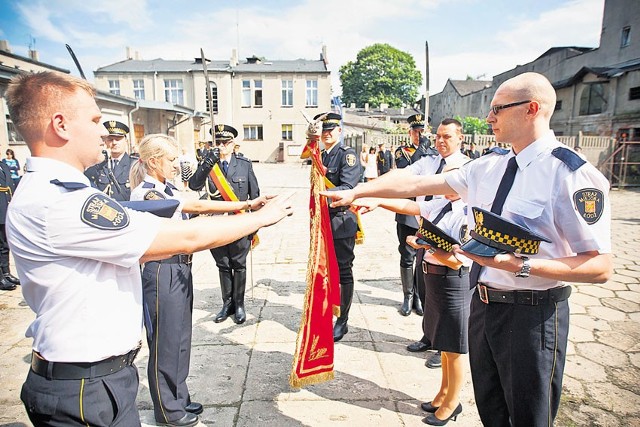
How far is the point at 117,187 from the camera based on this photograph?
5.51 m

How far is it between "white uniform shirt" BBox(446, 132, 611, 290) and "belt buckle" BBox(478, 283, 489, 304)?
44 millimetres

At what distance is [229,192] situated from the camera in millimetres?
4902

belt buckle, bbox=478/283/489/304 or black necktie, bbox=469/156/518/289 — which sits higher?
black necktie, bbox=469/156/518/289

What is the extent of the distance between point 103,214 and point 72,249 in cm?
17

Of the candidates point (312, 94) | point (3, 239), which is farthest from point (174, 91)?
point (3, 239)

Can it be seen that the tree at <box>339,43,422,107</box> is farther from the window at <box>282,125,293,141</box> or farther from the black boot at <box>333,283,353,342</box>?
the black boot at <box>333,283,353,342</box>

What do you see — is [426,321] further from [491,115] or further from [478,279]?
[491,115]

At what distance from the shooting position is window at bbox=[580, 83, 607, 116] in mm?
20270

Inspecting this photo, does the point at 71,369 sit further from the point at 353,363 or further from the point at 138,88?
the point at 138,88

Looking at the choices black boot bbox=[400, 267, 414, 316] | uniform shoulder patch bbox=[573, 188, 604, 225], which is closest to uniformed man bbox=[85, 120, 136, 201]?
black boot bbox=[400, 267, 414, 316]

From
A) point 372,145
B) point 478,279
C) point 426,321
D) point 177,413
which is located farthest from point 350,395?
point 372,145

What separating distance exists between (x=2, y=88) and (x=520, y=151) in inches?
500

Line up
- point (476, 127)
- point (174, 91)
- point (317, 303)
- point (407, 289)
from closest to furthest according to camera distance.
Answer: point (317, 303), point (407, 289), point (476, 127), point (174, 91)

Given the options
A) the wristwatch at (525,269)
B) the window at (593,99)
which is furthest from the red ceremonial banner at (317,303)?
the window at (593,99)
